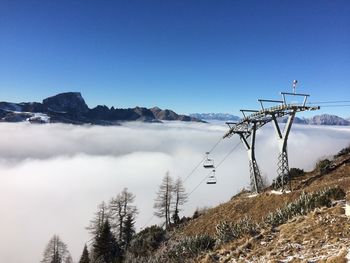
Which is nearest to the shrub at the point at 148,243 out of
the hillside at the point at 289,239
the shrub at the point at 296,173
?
the hillside at the point at 289,239

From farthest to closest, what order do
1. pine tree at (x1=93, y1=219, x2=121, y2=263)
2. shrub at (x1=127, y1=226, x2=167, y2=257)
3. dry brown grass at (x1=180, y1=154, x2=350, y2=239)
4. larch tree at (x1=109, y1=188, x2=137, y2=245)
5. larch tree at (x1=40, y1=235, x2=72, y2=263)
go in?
larch tree at (x1=40, y1=235, x2=72, y2=263) → larch tree at (x1=109, y1=188, x2=137, y2=245) → pine tree at (x1=93, y1=219, x2=121, y2=263) → shrub at (x1=127, y1=226, x2=167, y2=257) → dry brown grass at (x1=180, y1=154, x2=350, y2=239)

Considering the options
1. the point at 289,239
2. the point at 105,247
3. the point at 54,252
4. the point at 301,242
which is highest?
the point at 301,242

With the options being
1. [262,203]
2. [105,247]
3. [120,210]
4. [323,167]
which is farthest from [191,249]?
[120,210]

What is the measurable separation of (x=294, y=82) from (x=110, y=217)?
41584 millimetres

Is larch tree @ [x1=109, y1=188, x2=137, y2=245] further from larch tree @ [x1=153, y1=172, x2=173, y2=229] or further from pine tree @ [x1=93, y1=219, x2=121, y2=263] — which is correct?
pine tree @ [x1=93, y1=219, x2=121, y2=263]

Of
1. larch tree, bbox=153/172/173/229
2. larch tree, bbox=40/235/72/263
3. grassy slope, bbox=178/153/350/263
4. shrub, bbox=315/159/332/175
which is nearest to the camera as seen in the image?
grassy slope, bbox=178/153/350/263

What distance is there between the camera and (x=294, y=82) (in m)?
36.6

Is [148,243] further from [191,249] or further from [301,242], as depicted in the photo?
[301,242]

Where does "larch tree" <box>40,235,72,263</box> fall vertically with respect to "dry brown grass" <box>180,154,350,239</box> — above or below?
below

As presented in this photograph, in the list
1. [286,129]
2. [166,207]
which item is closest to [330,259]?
[286,129]

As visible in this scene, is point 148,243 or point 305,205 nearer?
point 305,205

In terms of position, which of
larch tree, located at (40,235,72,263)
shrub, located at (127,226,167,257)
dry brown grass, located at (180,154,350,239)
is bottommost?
larch tree, located at (40,235,72,263)

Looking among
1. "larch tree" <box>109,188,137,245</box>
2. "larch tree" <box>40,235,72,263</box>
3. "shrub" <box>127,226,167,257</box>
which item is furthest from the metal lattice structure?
"larch tree" <box>40,235,72,263</box>

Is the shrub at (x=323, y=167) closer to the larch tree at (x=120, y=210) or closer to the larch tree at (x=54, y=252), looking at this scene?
the larch tree at (x=120, y=210)
